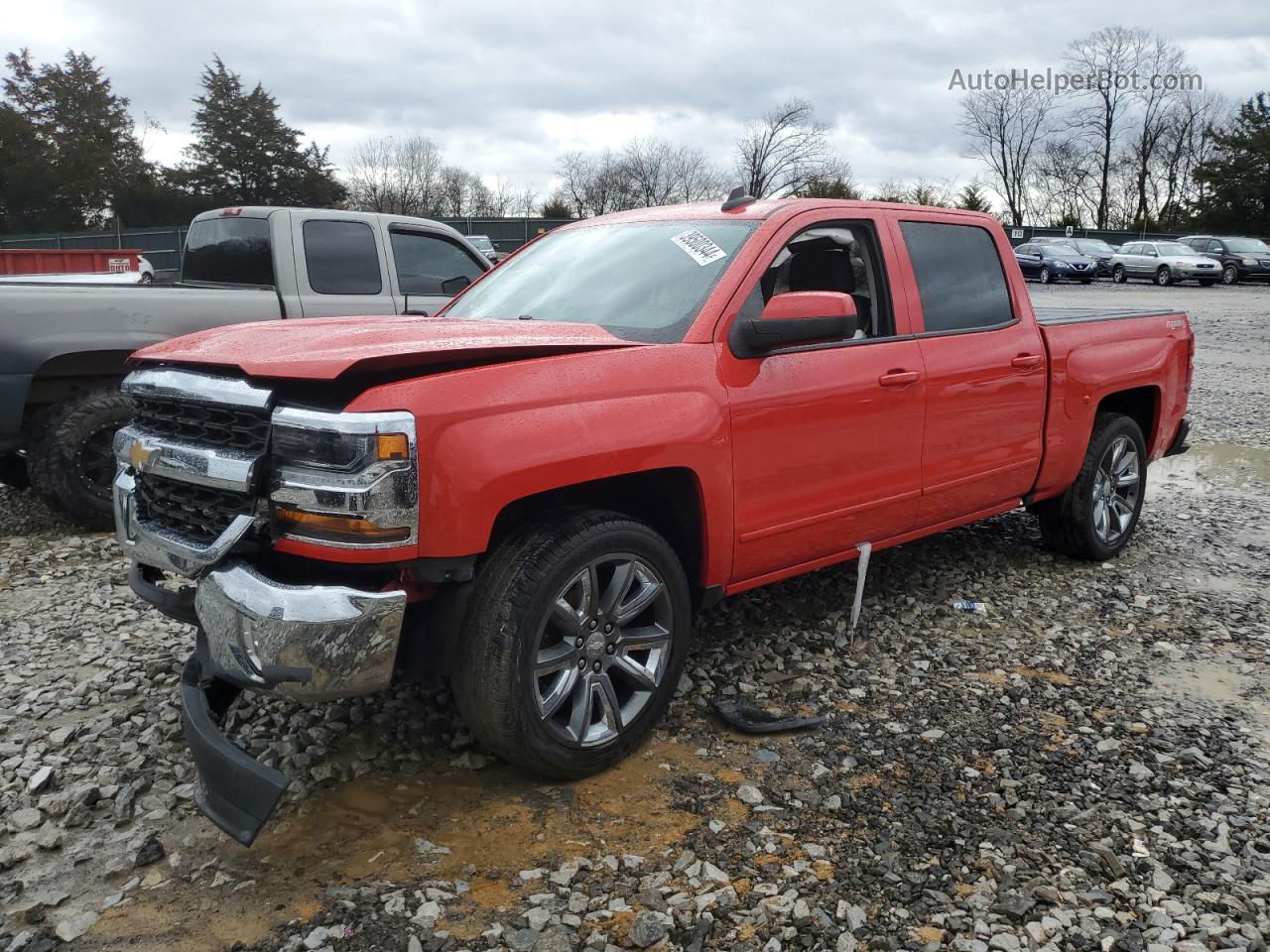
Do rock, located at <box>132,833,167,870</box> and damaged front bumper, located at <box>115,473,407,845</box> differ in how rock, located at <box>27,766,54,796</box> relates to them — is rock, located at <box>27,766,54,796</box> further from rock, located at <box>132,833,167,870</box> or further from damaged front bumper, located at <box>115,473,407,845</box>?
damaged front bumper, located at <box>115,473,407,845</box>

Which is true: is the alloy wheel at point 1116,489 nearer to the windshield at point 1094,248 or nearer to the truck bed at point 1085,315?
the truck bed at point 1085,315

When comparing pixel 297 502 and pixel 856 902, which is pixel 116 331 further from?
pixel 856 902

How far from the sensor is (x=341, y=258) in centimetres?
691

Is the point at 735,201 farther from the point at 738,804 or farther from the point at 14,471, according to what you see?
the point at 14,471

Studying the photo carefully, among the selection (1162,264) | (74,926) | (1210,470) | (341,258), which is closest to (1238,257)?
(1162,264)

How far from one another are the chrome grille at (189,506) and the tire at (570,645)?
74 cm

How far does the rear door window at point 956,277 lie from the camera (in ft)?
14.3

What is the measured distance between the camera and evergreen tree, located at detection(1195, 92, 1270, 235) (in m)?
46.6

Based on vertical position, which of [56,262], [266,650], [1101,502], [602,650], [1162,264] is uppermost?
[56,262]

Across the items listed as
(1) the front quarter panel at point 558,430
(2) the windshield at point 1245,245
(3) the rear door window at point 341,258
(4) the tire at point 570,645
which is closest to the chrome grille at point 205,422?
(1) the front quarter panel at point 558,430

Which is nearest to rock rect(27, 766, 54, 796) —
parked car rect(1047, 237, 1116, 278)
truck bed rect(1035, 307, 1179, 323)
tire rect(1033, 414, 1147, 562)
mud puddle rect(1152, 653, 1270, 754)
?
mud puddle rect(1152, 653, 1270, 754)

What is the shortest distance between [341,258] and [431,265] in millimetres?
711

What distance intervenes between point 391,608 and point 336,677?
0.75 ft

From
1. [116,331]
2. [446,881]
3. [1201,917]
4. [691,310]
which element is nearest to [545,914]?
[446,881]
